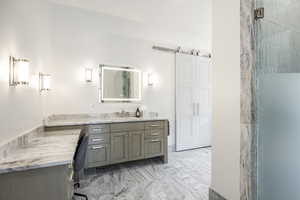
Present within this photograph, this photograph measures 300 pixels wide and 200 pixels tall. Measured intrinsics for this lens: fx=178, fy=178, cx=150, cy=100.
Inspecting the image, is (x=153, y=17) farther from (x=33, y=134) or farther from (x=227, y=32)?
(x=33, y=134)

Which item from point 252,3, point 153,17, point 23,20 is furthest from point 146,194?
point 153,17

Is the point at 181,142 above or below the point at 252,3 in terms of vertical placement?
below

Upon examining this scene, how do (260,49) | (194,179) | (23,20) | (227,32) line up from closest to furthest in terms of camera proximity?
(260,49), (227,32), (23,20), (194,179)

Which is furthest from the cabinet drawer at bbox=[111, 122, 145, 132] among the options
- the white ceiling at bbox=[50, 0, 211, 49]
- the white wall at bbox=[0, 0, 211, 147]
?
the white ceiling at bbox=[50, 0, 211, 49]

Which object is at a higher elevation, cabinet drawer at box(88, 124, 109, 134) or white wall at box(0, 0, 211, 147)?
white wall at box(0, 0, 211, 147)

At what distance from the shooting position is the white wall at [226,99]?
5.03 feet

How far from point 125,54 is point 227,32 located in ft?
8.96

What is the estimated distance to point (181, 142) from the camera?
15.4ft

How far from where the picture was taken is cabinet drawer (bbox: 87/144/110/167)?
3.10 m

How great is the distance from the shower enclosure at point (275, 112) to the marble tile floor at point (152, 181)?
4.19 feet

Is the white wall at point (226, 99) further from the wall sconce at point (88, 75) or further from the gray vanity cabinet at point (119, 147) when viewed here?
the wall sconce at point (88, 75)

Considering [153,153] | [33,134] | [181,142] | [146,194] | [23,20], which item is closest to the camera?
[23,20]

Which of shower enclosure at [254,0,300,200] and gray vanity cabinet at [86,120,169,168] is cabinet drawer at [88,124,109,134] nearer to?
gray vanity cabinet at [86,120,169,168]

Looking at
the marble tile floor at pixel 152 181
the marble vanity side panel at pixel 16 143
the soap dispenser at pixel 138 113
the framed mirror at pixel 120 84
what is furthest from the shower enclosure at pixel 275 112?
the framed mirror at pixel 120 84
